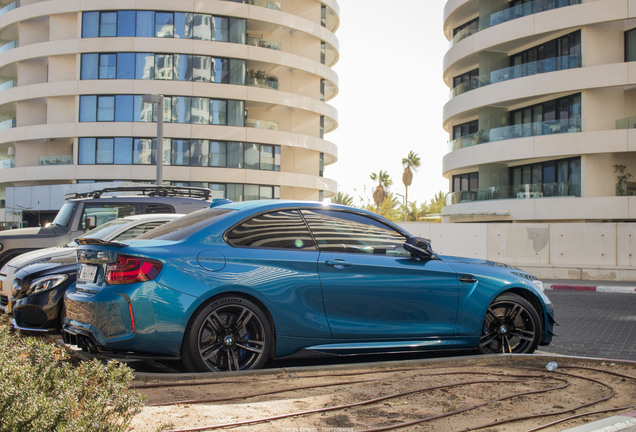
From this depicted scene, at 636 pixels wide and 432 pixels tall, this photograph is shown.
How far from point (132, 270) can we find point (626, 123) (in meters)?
35.2

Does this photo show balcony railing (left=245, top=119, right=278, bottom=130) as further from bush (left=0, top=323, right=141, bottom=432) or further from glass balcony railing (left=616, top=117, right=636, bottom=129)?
bush (left=0, top=323, right=141, bottom=432)

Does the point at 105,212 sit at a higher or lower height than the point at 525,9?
lower

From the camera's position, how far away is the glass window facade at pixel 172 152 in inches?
1880

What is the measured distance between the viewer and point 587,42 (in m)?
36.4

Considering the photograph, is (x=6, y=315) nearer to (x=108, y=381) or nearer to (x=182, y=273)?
(x=182, y=273)

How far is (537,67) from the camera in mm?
38031

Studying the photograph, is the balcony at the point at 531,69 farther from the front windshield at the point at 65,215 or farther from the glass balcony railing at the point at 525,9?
the front windshield at the point at 65,215

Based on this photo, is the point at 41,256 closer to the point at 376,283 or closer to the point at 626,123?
the point at 376,283

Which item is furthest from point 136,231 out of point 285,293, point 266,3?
point 266,3

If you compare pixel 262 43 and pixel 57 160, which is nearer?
pixel 57 160

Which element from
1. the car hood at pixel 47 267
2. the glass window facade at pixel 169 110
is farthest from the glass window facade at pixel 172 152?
the car hood at pixel 47 267

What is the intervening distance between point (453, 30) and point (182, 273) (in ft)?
161

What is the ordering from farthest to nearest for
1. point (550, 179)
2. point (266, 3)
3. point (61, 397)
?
point (266, 3) → point (550, 179) → point (61, 397)

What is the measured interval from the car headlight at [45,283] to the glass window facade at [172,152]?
4055 cm
